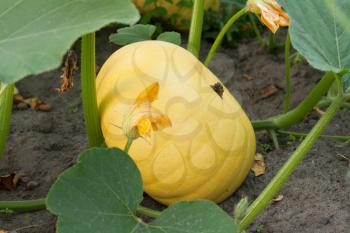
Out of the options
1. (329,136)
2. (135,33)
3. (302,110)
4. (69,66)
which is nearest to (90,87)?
(69,66)

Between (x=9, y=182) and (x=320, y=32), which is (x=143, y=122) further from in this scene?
(x=9, y=182)

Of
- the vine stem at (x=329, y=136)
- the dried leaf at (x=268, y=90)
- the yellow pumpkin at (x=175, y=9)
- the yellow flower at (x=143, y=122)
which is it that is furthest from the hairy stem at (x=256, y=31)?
the yellow flower at (x=143, y=122)

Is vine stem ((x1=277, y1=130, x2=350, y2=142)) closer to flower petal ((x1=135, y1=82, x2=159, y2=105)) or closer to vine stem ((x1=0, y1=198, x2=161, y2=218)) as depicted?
vine stem ((x1=0, y1=198, x2=161, y2=218))

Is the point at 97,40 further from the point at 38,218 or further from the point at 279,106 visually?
the point at 38,218

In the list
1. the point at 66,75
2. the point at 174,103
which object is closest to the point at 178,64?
the point at 174,103

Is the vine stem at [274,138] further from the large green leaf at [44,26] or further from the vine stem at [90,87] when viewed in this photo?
the large green leaf at [44,26]

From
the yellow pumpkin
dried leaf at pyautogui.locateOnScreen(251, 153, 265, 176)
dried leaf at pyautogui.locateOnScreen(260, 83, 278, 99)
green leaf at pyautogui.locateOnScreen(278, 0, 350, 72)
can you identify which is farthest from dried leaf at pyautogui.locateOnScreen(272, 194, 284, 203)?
the yellow pumpkin
